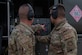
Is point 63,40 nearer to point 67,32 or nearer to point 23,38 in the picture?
point 67,32

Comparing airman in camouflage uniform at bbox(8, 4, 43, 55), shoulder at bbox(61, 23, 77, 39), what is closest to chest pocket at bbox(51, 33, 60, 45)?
shoulder at bbox(61, 23, 77, 39)

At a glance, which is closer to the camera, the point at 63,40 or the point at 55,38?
the point at 63,40

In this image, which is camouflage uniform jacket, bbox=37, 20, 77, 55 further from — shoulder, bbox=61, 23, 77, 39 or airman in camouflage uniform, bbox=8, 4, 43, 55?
airman in camouflage uniform, bbox=8, 4, 43, 55

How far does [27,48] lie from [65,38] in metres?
0.49

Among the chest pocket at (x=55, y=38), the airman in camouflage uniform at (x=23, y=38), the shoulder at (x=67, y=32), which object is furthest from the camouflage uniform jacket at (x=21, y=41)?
the shoulder at (x=67, y=32)

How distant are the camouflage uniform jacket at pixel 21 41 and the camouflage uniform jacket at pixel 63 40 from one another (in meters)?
0.31

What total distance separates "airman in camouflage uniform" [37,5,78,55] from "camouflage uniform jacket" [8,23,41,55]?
1.01ft

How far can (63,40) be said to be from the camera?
12.6 ft

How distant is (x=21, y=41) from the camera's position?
12.5 ft

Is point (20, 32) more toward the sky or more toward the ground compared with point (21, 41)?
more toward the sky

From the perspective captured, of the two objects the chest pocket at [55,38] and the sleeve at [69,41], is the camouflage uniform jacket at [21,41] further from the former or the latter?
the sleeve at [69,41]

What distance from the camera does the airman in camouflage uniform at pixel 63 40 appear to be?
3.80 m

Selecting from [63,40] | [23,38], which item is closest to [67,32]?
[63,40]

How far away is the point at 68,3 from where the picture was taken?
5117 mm
